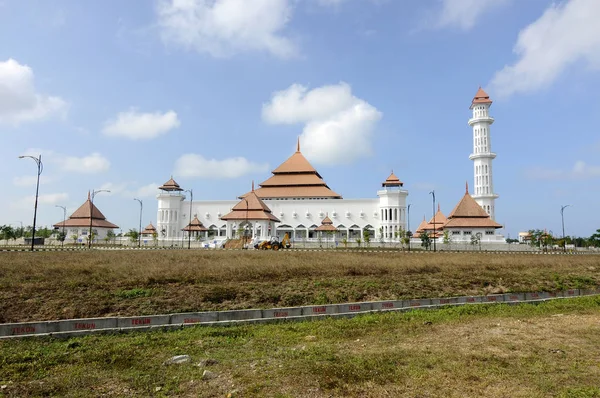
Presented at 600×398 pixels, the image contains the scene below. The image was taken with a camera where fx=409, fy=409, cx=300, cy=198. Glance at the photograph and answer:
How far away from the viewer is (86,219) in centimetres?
7719

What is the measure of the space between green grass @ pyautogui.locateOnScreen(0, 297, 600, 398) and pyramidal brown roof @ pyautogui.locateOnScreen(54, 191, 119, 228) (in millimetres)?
73218

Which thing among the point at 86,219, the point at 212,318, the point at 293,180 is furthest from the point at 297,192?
the point at 212,318

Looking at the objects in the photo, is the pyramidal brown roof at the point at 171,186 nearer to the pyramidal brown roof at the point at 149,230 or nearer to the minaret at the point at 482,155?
the pyramidal brown roof at the point at 149,230

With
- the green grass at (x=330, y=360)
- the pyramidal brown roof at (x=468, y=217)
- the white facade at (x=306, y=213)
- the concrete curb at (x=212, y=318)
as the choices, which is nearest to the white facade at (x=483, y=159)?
the pyramidal brown roof at (x=468, y=217)

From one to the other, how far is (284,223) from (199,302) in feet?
217

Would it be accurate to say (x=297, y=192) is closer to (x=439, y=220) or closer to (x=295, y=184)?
(x=295, y=184)

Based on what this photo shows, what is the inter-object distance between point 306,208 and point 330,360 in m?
71.9

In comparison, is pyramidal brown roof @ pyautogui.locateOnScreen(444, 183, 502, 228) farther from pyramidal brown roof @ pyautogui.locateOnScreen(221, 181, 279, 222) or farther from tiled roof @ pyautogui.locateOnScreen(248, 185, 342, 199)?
pyramidal brown roof @ pyautogui.locateOnScreen(221, 181, 279, 222)

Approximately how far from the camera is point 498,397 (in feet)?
20.8

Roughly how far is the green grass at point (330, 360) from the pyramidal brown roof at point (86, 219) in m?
73.2

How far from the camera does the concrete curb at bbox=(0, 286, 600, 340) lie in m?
10.4

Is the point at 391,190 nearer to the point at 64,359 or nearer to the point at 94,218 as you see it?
the point at 94,218

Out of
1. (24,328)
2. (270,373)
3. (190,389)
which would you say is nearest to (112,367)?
(190,389)

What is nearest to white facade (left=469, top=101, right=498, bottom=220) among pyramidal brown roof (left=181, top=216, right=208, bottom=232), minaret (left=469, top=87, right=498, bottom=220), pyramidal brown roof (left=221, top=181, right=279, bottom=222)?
minaret (left=469, top=87, right=498, bottom=220)
